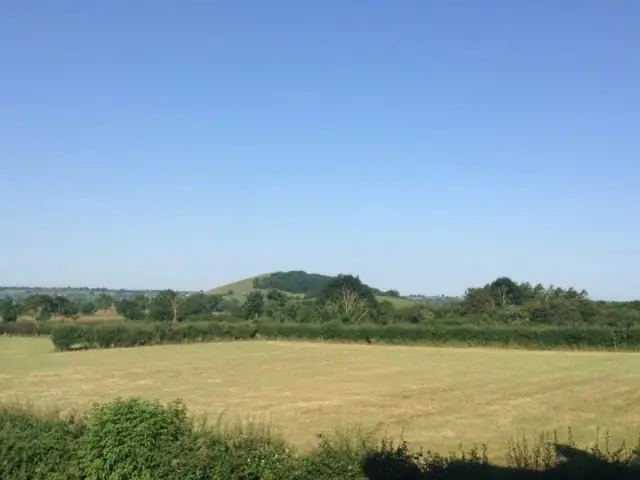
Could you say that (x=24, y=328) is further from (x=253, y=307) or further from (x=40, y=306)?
(x=253, y=307)

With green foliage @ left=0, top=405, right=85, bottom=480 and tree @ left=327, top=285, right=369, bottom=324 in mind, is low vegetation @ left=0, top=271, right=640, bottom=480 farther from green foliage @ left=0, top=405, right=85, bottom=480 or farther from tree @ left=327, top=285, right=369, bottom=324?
tree @ left=327, top=285, right=369, bottom=324

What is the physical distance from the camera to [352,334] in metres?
67.2

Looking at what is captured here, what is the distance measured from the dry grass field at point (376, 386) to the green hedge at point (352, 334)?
334cm

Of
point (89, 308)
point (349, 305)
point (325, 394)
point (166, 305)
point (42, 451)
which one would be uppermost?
point (349, 305)

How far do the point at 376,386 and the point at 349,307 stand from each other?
7322 centimetres

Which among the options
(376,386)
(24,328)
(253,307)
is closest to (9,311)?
(24,328)

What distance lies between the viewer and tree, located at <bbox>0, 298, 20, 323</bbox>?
315 ft

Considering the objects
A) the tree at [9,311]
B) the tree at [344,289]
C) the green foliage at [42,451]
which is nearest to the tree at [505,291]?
the tree at [344,289]

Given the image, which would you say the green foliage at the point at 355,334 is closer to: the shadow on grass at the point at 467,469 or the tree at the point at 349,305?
the tree at the point at 349,305

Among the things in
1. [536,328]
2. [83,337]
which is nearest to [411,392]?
[536,328]

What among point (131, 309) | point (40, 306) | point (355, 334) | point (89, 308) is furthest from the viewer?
point (89, 308)

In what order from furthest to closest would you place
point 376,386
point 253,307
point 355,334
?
point 253,307
point 355,334
point 376,386

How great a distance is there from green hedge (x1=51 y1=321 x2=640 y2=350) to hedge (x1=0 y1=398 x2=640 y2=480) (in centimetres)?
4639

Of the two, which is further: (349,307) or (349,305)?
(349,305)
